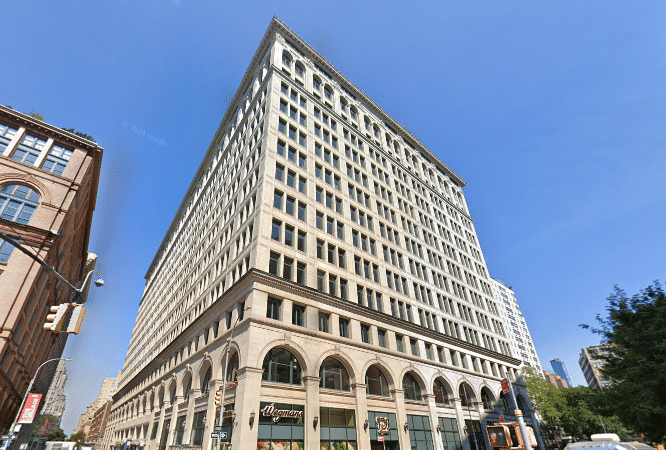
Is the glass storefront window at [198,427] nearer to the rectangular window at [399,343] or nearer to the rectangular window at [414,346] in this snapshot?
the rectangular window at [399,343]

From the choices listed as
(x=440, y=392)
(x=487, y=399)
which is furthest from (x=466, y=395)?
(x=440, y=392)

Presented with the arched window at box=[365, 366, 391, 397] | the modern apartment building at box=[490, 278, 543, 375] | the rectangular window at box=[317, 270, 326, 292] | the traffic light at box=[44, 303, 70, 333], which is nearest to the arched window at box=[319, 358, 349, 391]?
the arched window at box=[365, 366, 391, 397]

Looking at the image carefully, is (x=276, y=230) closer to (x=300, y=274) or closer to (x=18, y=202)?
(x=300, y=274)

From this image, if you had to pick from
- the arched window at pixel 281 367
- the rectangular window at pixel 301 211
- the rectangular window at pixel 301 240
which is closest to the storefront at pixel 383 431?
the arched window at pixel 281 367

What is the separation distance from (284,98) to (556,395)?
6247cm

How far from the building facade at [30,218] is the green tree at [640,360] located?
4574 cm

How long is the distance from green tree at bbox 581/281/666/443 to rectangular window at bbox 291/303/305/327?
2413cm

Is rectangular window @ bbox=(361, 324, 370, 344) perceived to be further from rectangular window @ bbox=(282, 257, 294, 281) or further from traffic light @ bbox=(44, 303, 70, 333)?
traffic light @ bbox=(44, 303, 70, 333)

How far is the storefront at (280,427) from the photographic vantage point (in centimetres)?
2297

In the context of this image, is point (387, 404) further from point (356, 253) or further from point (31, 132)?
point (31, 132)

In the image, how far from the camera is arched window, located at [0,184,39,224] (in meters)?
32.5

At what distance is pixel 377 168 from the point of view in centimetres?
5088

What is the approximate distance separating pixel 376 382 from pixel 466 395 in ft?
55.9

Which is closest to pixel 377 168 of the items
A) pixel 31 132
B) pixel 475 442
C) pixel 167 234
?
pixel 475 442
